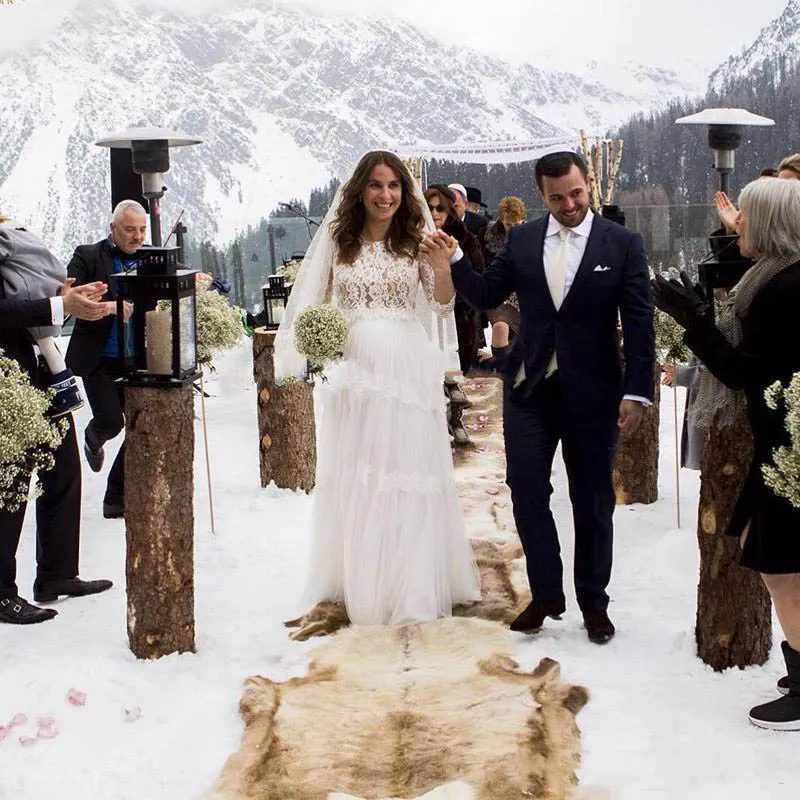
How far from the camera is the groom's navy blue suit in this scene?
429 cm

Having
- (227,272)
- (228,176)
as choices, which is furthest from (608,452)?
(228,176)

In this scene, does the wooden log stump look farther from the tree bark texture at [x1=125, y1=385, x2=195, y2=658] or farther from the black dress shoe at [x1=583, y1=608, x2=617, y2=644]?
the black dress shoe at [x1=583, y1=608, x2=617, y2=644]

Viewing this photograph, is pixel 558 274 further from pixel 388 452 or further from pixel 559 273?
pixel 388 452

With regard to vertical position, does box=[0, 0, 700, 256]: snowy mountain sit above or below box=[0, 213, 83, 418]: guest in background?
above

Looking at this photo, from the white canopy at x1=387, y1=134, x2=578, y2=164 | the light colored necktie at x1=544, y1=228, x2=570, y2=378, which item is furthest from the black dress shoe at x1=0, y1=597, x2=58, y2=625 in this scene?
the white canopy at x1=387, y1=134, x2=578, y2=164

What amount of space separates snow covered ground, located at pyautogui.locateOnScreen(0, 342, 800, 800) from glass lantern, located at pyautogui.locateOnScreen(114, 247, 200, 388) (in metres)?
1.16

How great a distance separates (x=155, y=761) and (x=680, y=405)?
8.11m

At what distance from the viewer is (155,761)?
3.58 m

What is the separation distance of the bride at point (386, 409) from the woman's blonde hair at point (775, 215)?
5.74 feet

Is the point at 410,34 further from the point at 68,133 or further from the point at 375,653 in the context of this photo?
the point at 375,653

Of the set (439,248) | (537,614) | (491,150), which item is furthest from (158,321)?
(491,150)

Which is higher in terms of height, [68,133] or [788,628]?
[68,133]

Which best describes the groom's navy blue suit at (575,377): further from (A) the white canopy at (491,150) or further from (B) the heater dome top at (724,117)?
(A) the white canopy at (491,150)

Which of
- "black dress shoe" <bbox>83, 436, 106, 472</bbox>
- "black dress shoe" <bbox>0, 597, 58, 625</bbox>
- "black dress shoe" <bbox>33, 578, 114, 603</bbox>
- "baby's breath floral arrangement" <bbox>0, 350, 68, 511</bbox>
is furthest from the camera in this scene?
"black dress shoe" <bbox>83, 436, 106, 472</bbox>
